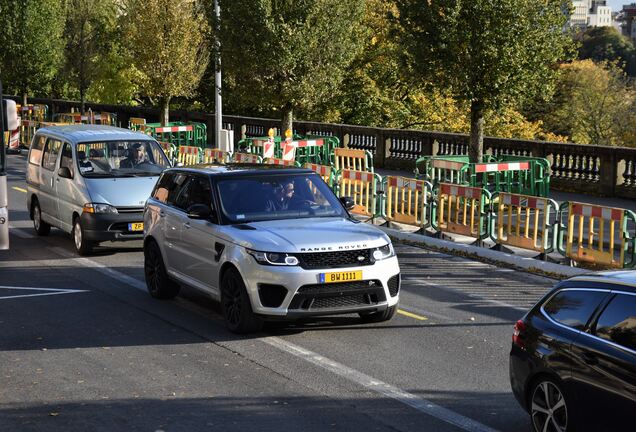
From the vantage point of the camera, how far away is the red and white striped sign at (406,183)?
1841 cm

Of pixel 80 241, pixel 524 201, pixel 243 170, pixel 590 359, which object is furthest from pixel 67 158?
pixel 590 359

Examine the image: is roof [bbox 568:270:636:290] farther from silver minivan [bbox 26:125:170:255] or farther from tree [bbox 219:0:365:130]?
tree [bbox 219:0:365:130]

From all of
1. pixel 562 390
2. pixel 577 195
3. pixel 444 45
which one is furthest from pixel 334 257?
pixel 577 195

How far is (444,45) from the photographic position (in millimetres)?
21125

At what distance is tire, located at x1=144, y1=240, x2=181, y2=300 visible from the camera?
42.7 ft

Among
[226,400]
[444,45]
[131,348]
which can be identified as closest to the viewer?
[226,400]

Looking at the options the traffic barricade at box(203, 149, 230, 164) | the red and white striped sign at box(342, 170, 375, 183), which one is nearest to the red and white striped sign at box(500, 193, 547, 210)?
the red and white striped sign at box(342, 170, 375, 183)

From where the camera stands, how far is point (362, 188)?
2002cm

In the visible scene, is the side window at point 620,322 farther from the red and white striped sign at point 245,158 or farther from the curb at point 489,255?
the red and white striped sign at point 245,158

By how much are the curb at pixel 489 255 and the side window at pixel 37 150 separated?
6176 mm

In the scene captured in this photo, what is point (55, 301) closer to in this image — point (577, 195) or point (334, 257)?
point (334, 257)

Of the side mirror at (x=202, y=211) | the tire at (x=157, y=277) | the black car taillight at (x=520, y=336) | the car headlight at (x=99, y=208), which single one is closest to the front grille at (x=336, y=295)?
the side mirror at (x=202, y=211)

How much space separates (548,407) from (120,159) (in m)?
11.4

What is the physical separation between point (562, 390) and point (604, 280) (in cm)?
79
